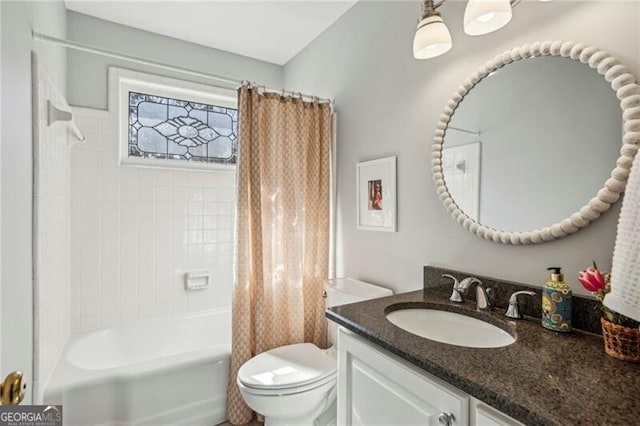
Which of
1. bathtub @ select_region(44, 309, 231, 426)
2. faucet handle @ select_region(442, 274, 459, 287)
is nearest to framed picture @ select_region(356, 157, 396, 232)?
faucet handle @ select_region(442, 274, 459, 287)

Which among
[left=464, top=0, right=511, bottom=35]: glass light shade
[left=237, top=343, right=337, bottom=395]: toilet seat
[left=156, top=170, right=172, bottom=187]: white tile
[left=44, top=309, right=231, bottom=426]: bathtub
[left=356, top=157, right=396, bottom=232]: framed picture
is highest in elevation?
[left=464, top=0, right=511, bottom=35]: glass light shade

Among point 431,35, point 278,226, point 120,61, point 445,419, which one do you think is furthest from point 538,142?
point 120,61

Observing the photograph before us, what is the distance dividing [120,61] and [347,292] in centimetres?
227

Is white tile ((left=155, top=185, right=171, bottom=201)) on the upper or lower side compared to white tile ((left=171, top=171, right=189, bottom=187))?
lower

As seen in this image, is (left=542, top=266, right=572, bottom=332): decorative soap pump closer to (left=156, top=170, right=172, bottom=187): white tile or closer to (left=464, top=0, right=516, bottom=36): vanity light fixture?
(left=464, top=0, right=516, bottom=36): vanity light fixture

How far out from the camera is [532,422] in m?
0.59

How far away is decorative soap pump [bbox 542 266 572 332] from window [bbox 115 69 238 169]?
2.12 m

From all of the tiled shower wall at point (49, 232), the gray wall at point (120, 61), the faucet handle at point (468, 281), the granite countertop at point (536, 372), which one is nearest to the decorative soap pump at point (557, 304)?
the granite countertop at point (536, 372)

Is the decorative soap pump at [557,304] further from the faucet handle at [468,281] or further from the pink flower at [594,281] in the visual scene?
the faucet handle at [468,281]

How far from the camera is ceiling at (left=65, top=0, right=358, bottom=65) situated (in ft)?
6.84

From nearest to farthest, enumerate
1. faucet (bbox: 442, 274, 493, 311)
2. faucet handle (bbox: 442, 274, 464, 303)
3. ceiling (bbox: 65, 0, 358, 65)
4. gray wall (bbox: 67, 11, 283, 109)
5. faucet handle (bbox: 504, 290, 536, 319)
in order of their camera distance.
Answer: faucet handle (bbox: 504, 290, 536, 319)
faucet (bbox: 442, 274, 493, 311)
faucet handle (bbox: 442, 274, 464, 303)
ceiling (bbox: 65, 0, 358, 65)
gray wall (bbox: 67, 11, 283, 109)

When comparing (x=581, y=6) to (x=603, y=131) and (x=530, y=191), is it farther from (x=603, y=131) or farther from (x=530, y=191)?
(x=530, y=191)

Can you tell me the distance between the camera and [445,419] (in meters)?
0.77

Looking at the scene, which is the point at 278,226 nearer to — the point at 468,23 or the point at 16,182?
the point at 16,182
